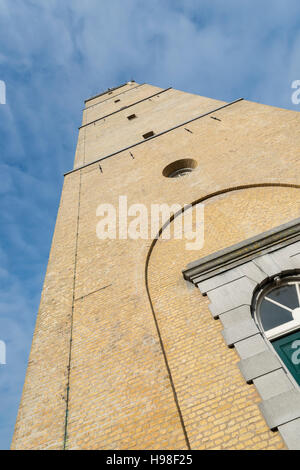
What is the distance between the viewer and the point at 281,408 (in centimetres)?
376

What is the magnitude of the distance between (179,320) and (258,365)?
4.57 feet

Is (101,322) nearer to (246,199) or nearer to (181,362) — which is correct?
(181,362)

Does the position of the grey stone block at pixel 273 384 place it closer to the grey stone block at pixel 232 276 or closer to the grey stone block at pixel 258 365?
the grey stone block at pixel 258 365

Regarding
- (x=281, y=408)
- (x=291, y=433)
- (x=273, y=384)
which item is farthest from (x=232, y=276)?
(x=291, y=433)

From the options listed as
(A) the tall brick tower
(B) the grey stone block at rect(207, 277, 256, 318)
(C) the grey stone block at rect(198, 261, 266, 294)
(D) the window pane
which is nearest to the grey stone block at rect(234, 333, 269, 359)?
(A) the tall brick tower

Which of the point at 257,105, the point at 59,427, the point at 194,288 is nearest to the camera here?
the point at 59,427

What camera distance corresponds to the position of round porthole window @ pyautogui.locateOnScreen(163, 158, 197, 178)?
921cm

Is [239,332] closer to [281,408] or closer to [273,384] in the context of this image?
[273,384]

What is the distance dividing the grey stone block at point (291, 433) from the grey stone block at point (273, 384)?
0.34 meters

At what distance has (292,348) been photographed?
4504mm

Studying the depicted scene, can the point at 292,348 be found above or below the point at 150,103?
below

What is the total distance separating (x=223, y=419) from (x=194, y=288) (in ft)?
6.93

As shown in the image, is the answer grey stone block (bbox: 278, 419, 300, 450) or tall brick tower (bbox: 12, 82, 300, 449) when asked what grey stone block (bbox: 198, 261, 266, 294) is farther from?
grey stone block (bbox: 278, 419, 300, 450)

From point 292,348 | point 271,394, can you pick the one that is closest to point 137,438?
point 271,394
